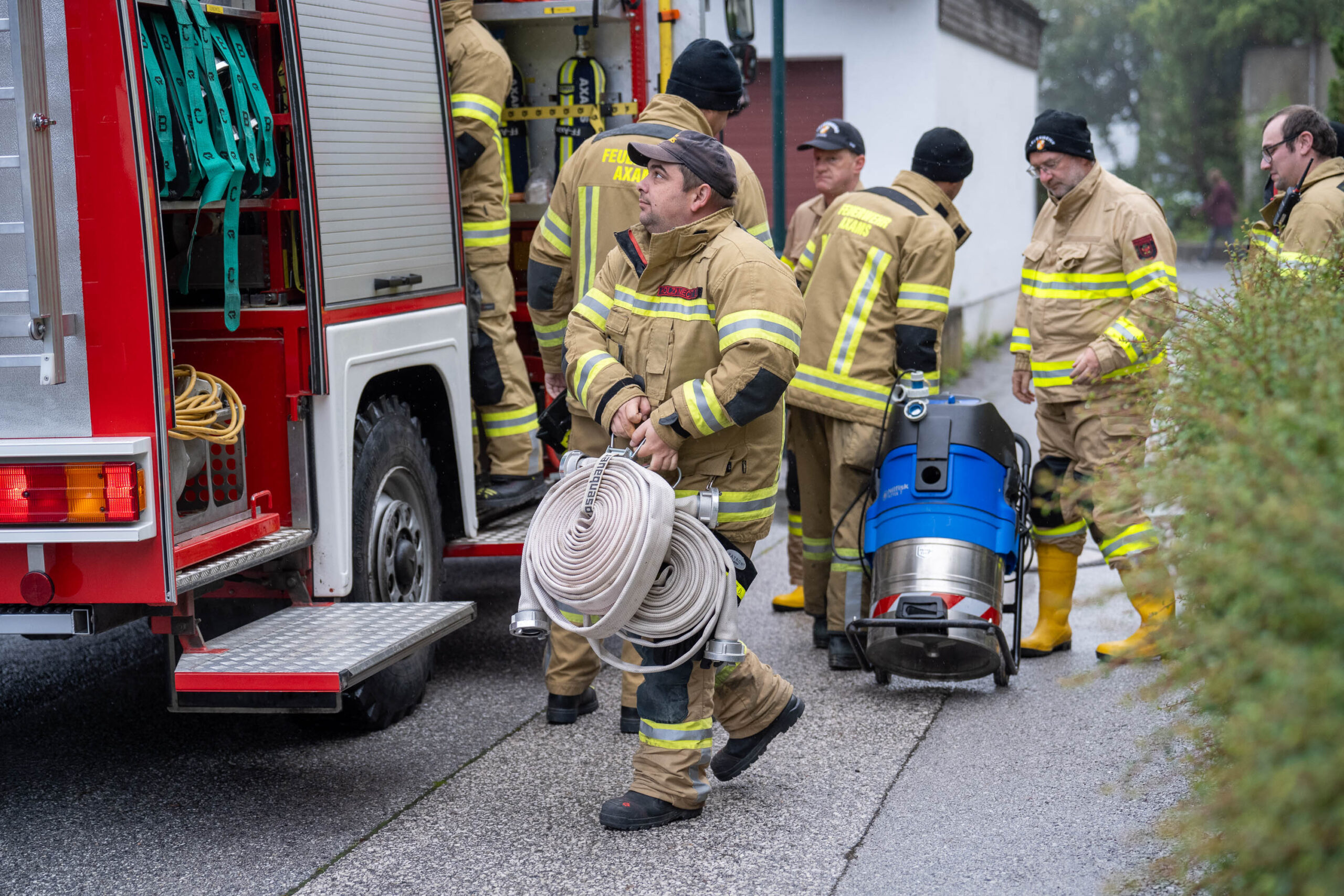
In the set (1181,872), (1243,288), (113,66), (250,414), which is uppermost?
(113,66)

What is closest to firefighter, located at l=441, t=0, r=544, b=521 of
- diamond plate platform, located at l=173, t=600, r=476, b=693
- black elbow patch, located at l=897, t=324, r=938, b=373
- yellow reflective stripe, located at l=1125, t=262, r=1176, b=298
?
diamond plate platform, located at l=173, t=600, r=476, b=693

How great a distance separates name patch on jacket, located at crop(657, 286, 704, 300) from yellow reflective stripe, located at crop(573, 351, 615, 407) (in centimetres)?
22

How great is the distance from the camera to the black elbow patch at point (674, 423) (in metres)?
3.51

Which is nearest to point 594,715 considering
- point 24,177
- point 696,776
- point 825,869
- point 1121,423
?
point 696,776

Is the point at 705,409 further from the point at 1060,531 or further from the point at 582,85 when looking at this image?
the point at 582,85

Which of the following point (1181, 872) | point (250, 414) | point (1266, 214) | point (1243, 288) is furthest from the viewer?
point (1266, 214)

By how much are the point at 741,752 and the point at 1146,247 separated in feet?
7.90

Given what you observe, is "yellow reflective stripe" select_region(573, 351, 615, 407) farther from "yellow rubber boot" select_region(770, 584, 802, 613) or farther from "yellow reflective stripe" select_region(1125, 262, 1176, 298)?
"yellow rubber boot" select_region(770, 584, 802, 613)

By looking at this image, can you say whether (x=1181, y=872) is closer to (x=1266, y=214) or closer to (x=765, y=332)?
(x=765, y=332)

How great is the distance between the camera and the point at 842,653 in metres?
5.10

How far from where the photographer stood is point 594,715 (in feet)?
15.1

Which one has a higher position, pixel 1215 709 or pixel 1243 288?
pixel 1243 288

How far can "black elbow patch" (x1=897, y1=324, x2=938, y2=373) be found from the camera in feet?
16.5

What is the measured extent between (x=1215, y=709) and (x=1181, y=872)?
307mm
